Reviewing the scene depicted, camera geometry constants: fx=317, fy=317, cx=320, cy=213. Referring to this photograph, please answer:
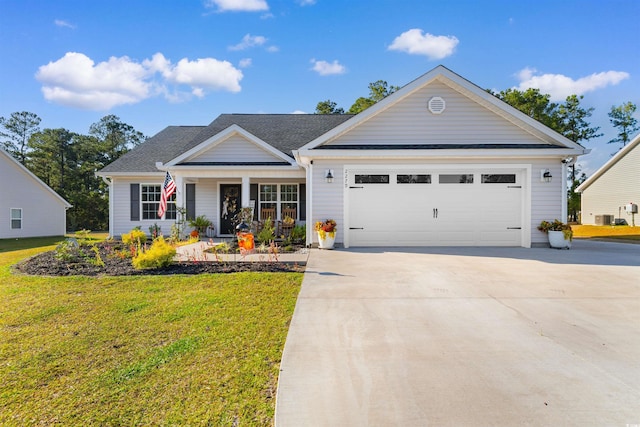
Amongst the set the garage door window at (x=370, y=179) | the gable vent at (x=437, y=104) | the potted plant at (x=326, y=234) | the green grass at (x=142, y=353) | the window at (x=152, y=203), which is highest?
the gable vent at (x=437, y=104)

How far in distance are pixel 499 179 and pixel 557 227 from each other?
2.19m

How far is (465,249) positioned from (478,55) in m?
10.6

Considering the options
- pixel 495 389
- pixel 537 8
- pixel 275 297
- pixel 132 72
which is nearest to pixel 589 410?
pixel 495 389

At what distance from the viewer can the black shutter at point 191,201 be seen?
45.6 feet

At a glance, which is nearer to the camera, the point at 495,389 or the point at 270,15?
the point at 495,389

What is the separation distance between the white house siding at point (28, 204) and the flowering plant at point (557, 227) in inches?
1006

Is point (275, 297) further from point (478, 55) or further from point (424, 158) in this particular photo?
point (478, 55)

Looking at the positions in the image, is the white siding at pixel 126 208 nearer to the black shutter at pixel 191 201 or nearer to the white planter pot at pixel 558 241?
the black shutter at pixel 191 201

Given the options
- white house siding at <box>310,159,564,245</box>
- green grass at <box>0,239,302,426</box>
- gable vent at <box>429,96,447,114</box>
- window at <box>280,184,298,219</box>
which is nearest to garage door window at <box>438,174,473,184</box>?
white house siding at <box>310,159,564,245</box>

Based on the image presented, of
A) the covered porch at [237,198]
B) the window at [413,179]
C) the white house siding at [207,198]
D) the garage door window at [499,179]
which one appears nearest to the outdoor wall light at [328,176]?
Result: the window at [413,179]

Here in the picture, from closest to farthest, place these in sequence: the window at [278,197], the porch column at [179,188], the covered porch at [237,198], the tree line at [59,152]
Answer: the porch column at [179,188], the covered porch at [237,198], the window at [278,197], the tree line at [59,152]

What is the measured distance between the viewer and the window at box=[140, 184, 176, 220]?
46.4 feet

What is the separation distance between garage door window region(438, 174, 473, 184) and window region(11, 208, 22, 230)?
2269 cm

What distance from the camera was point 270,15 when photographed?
11.9m
